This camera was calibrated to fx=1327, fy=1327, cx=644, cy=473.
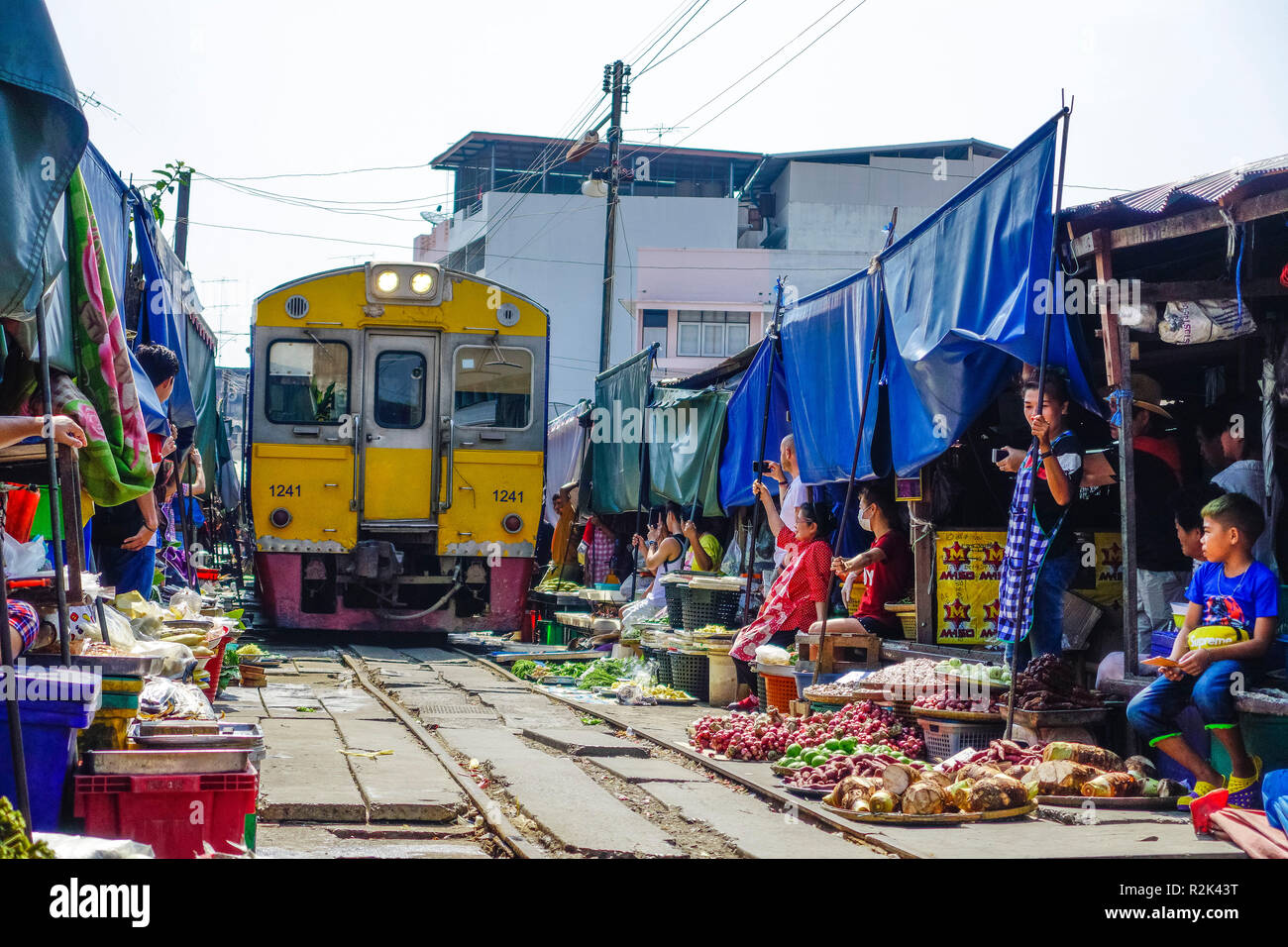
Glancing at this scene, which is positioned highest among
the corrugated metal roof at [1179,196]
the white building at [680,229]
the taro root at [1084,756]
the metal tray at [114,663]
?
the white building at [680,229]

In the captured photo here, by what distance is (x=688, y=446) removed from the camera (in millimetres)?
13117

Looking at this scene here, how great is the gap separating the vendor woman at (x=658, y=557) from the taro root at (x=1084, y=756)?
5.74m

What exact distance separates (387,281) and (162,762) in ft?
32.0

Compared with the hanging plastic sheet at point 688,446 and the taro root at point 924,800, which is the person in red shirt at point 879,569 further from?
the hanging plastic sheet at point 688,446

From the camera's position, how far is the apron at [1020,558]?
6727 millimetres

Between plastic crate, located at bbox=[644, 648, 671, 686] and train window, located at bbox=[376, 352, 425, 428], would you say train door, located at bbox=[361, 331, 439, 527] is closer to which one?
train window, located at bbox=[376, 352, 425, 428]

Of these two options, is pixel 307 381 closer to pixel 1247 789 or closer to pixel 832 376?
pixel 832 376

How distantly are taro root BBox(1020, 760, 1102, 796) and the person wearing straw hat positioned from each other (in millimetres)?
936

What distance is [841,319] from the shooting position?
908 centimetres

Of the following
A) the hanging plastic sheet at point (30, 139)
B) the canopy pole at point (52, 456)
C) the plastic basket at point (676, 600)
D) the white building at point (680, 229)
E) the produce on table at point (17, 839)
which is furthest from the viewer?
the white building at point (680, 229)

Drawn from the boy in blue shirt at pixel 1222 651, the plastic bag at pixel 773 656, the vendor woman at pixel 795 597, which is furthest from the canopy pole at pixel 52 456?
the vendor woman at pixel 795 597

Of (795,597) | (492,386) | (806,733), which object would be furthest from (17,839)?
(492,386)

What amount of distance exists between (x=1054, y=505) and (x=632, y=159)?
36386 mm
